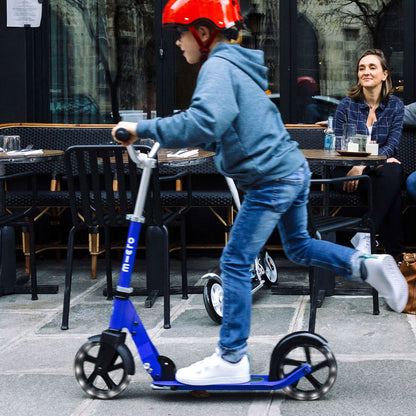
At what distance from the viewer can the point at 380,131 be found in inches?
233

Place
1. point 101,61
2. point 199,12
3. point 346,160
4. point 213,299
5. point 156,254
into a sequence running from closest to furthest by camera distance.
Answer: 1. point 199,12
2. point 213,299
3. point 346,160
4. point 156,254
5. point 101,61

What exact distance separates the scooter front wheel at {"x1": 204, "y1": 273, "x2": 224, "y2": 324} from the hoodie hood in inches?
69.8

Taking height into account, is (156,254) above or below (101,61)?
below

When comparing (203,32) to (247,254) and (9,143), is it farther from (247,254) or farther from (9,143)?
(9,143)

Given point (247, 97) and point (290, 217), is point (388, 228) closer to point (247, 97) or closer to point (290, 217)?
point (290, 217)

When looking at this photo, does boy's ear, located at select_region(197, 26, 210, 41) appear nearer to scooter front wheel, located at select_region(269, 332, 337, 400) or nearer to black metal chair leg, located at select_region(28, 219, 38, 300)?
scooter front wheel, located at select_region(269, 332, 337, 400)

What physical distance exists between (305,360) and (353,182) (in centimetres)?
281

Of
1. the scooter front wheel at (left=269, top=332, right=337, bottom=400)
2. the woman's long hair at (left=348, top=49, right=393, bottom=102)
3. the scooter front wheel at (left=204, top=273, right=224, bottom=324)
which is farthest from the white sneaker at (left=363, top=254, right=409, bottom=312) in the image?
the woman's long hair at (left=348, top=49, right=393, bottom=102)

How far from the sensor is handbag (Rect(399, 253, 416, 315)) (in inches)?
189

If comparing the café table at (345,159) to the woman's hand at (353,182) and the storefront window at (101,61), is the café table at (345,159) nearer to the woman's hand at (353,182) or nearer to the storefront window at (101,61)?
the woman's hand at (353,182)

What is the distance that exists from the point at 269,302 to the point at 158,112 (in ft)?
8.37

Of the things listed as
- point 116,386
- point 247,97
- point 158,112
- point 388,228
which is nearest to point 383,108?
point 388,228

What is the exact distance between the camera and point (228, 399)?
11.0ft

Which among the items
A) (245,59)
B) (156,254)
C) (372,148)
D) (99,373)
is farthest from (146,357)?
(372,148)
